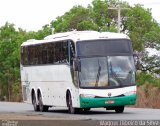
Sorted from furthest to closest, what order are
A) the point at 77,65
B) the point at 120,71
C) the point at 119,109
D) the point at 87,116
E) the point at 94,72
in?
the point at 119,109 → the point at 120,71 → the point at 94,72 → the point at 77,65 → the point at 87,116

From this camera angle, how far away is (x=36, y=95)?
37156 mm

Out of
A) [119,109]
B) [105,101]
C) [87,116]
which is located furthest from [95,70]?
[119,109]

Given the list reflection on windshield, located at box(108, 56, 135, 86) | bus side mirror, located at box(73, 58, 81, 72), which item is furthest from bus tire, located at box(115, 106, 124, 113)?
bus side mirror, located at box(73, 58, 81, 72)

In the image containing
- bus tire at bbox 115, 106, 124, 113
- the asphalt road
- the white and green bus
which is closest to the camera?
the asphalt road

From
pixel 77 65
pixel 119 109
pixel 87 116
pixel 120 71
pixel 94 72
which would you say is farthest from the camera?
pixel 119 109

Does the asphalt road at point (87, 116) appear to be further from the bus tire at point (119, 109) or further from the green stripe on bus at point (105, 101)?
the green stripe on bus at point (105, 101)

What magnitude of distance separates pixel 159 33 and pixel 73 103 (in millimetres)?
42373

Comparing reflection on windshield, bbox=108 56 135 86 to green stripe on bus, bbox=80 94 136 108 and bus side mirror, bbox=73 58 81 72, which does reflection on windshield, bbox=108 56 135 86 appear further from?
bus side mirror, bbox=73 58 81 72

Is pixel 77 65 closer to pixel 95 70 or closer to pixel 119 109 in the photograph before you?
pixel 95 70

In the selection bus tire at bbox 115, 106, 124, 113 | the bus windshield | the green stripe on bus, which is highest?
the bus windshield

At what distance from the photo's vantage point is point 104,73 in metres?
30.4

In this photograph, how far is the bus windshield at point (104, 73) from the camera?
30.3 meters

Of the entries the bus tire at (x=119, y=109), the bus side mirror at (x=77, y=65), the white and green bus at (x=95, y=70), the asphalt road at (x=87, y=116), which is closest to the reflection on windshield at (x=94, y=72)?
the white and green bus at (x=95, y=70)

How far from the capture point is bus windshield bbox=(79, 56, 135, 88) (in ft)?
99.5
